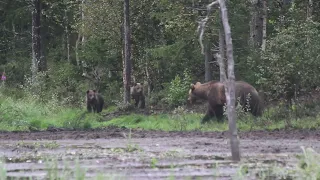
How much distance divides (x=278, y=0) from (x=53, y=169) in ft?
83.5

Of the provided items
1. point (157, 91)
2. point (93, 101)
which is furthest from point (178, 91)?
point (157, 91)

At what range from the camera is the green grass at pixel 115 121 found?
1986cm

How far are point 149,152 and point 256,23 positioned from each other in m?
16.0

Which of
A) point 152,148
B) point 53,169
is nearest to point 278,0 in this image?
point 152,148

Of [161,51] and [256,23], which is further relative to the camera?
[161,51]

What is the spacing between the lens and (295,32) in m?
24.2

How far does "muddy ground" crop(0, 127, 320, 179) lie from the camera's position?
10.4 metres

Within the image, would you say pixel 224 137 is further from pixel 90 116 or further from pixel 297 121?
pixel 90 116

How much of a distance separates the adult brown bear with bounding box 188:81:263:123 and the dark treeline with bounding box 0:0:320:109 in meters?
0.81

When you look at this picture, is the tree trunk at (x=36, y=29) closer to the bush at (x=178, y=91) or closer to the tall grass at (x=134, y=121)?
the bush at (x=178, y=91)

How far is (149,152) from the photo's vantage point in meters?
A: 13.6

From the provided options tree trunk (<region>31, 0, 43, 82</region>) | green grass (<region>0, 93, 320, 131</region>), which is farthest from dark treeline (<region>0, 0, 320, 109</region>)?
green grass (<region>0, 93, 320, 131</region>)

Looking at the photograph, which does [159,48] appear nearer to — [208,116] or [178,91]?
[178,91]

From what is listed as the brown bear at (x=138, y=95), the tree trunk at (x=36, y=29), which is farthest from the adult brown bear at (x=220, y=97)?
the tree trunk at (x=36, y=29)
